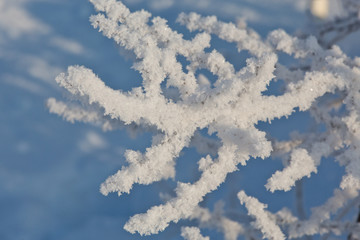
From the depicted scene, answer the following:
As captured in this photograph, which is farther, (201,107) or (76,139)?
(76,139)

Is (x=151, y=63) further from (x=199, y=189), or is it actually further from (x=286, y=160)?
(x=286, y=160)

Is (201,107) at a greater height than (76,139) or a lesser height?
lesser

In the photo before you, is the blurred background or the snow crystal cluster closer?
the snow crystal cluster

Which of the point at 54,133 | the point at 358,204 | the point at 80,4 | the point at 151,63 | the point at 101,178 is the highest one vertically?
the point at 80,4

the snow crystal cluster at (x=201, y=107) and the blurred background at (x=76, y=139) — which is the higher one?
the blurred background at (x=76, y=139)

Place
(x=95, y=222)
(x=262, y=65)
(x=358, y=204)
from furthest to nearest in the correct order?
(x=95, y=222) → (x=358, y=204) → (x=262, y=65)

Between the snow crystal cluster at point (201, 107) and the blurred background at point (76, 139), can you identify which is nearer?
the snow crystal cluster at point (201, 107)

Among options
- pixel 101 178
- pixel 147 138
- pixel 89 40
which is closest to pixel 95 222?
pixel 101 178

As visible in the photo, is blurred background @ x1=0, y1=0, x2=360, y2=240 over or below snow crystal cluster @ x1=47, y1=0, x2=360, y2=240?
over
